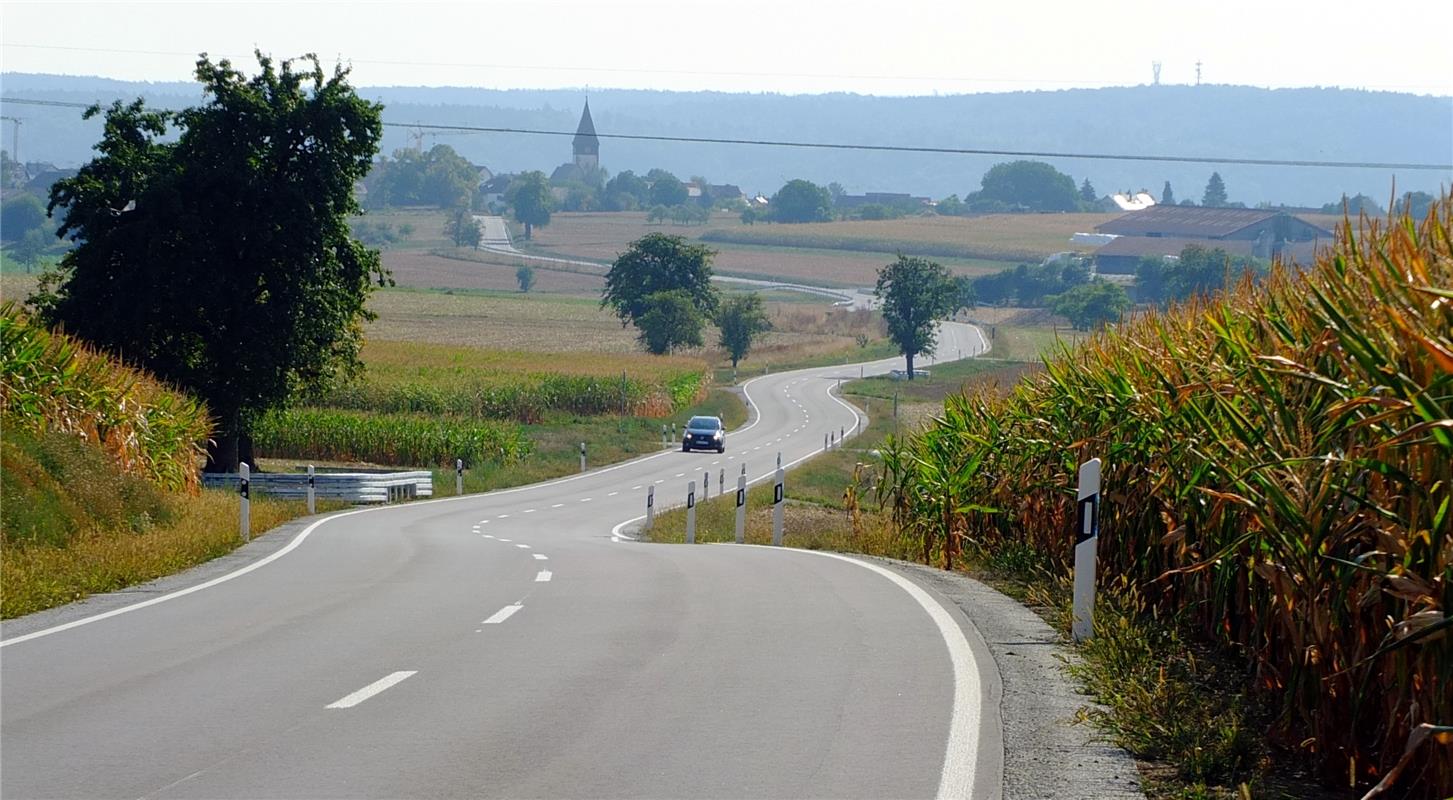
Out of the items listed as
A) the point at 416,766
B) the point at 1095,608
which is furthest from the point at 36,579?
the point at 1095,608

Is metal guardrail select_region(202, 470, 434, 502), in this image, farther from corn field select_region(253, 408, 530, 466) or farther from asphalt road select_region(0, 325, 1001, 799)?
asphalt road select_region(0, 325, 1001, 799)

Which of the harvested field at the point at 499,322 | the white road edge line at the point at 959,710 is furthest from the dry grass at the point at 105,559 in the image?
the harvested field at the point at 499,322

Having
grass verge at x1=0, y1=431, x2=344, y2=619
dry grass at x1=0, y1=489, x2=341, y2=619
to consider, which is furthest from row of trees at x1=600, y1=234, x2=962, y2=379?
dry grass at x1=0, y1=489, x2=341, y2=619

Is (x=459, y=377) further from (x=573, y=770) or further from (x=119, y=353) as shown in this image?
(x=573, y=770)

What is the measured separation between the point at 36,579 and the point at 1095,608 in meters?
8.78

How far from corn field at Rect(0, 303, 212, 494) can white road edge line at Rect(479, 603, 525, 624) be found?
9297mm

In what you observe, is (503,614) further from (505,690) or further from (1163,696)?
(1163,696)

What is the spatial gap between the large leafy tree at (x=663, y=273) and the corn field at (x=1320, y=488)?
111 metres

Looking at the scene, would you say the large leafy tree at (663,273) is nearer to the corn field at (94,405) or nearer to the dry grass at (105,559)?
the corn field at (94,405)

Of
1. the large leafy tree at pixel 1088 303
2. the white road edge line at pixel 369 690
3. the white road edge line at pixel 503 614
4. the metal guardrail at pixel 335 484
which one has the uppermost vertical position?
the white road edge line at pixel 369 690

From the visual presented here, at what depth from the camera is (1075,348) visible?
16.1 meters

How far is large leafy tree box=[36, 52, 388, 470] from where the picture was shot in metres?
35.5

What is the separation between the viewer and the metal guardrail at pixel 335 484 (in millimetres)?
35188

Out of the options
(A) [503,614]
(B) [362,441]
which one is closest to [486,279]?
(B) [362,441]
